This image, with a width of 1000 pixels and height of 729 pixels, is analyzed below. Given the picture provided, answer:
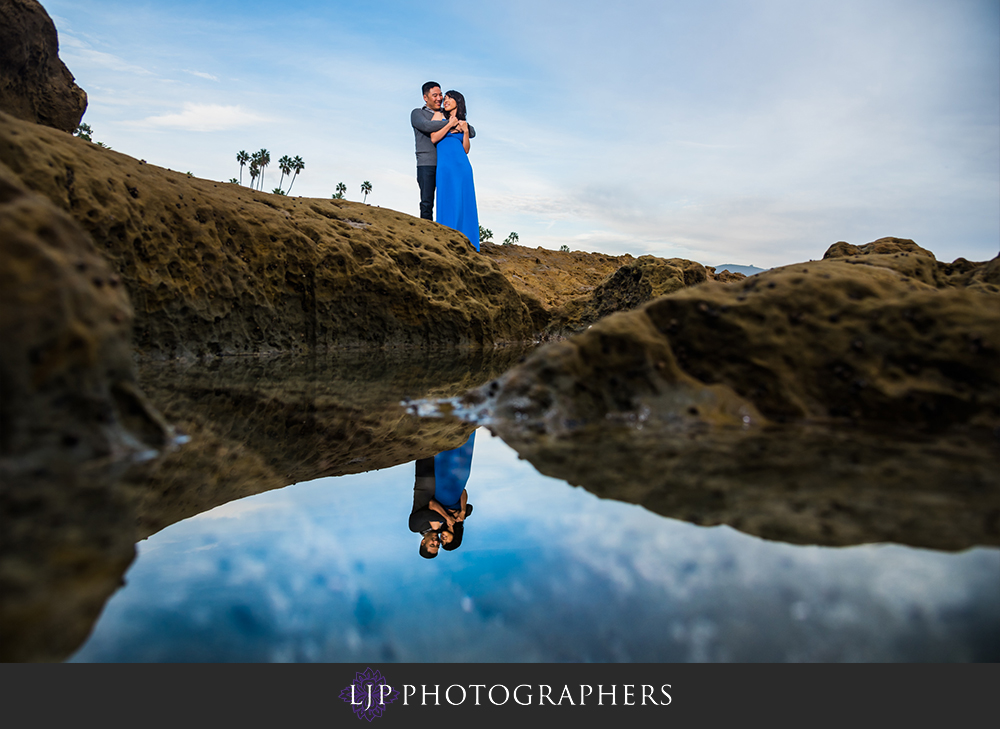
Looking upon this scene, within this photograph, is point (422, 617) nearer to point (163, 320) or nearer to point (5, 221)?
point (5, 221)

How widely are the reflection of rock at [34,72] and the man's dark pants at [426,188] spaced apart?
28.4ft

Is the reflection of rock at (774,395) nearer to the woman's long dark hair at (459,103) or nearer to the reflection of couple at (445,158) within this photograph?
the reflection of couple at (445,158)

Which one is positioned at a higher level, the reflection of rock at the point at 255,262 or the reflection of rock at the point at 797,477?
the reflection of rock at the point at 255,262

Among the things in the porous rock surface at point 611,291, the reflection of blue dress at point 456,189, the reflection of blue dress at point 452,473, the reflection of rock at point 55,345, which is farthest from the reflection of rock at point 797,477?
the reflection of blue dress at point 456,189

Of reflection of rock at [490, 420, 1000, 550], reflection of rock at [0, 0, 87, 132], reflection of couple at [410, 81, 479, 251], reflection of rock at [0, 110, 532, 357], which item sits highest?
reflection of couple at [410, 81, 479, 251]

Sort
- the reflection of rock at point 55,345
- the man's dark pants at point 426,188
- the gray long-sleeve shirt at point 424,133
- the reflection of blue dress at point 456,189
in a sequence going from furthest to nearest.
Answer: the man's dark pants at point 426,188 → the reflection of blue dress at point 456,189 → the gray long-sleeve shirt at point 424,133 → the reflection of rock at point 55,345

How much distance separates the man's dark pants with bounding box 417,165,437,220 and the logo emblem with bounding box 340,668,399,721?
58.2ft

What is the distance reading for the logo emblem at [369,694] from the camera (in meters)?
1.80

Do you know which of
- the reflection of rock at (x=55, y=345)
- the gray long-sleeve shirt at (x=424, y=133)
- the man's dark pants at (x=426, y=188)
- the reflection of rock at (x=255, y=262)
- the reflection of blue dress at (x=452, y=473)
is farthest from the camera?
the man's dark pants at (x=426, y=188)

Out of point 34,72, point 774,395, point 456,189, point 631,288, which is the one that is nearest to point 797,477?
point 774,395

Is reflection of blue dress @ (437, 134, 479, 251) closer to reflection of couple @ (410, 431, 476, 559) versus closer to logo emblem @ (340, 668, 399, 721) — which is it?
reflection of couple @ (410, 431, 476, 559)

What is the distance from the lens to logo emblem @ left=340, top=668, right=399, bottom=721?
5.90 ft

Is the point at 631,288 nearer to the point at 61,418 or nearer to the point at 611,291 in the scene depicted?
the point at 611,291

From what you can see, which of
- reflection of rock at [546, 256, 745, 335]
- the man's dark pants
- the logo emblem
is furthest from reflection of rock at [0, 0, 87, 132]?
the logo emblem
